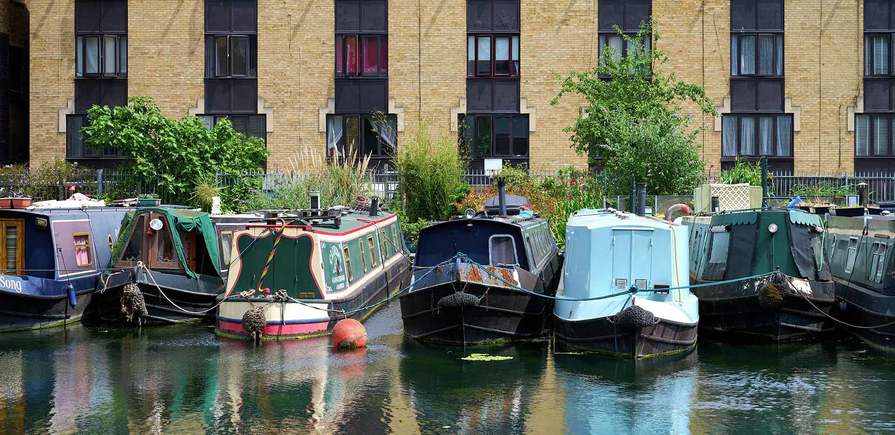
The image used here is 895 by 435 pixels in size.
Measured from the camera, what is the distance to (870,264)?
20.9 meters

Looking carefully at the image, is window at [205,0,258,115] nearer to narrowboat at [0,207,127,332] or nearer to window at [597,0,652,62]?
window at [597,0,652,62]

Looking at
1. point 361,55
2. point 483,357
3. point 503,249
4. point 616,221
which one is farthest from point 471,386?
point 361,55

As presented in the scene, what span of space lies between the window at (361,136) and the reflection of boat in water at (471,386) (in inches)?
749

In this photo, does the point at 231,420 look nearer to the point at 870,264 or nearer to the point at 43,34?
the point at 870,264

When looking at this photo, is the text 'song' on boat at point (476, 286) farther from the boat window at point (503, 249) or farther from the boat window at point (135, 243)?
the boat window at point (135, 243)

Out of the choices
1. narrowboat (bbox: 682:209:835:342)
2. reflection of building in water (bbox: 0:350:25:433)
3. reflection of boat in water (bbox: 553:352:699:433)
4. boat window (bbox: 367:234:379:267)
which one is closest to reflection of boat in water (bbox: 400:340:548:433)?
reflection of boat in water (bbox: 553:352:699:433)

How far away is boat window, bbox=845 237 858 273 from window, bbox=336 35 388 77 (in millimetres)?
20276

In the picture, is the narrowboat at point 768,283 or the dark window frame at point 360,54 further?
the dark window frame at point 360,54

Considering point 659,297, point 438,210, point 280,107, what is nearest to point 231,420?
point 659,297

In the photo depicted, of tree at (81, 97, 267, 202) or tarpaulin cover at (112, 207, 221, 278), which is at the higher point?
tree at (81, 97, 267, 202)

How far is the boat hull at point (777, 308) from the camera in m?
19.7

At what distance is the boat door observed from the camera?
19.0 meters

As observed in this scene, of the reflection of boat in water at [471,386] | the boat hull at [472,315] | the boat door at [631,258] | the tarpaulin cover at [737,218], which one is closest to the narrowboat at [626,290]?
the boat door at [631,258]

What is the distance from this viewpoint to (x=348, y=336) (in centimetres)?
1941
